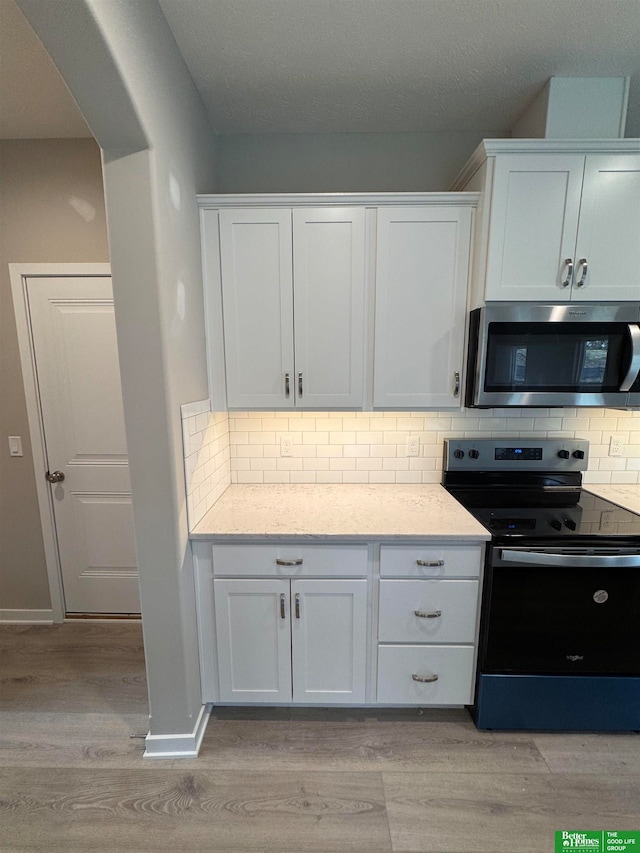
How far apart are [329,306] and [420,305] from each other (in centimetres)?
43

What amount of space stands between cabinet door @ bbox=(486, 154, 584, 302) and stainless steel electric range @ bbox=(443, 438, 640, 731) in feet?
3.33

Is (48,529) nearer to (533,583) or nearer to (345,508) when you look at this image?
(345,508)

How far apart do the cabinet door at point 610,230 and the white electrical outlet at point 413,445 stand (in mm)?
977

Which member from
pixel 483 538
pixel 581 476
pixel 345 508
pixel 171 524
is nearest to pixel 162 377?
pixel 171 524

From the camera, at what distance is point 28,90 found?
1599 mm

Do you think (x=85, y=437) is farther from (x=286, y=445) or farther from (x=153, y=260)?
(x=153, y=260)

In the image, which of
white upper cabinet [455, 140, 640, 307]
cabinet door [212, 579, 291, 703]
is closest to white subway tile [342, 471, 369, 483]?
cabinet door [212, 579, 291, 703]

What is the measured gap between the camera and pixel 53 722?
1699 millimetres

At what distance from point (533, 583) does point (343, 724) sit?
1.08m

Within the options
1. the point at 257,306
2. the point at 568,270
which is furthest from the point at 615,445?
the point at 257,306

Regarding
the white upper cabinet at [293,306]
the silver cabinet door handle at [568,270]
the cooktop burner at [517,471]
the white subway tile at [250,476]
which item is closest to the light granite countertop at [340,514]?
the white subway tile at [250,476]

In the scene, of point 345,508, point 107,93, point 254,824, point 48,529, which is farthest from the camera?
point 48,529

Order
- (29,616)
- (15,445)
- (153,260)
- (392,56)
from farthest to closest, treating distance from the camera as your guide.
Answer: (29,616)
(15,445)
(392,56)
(153,260)

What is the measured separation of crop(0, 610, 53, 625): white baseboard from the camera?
2.36m
